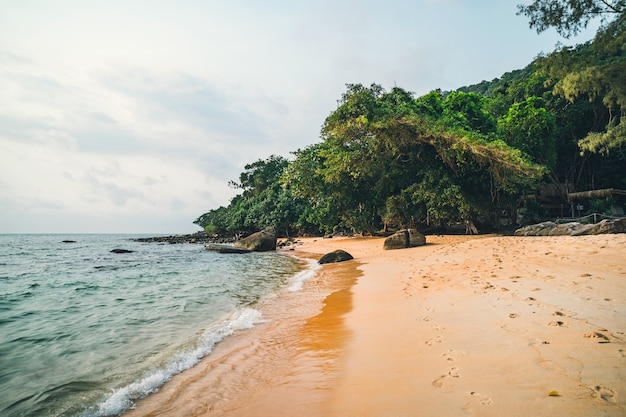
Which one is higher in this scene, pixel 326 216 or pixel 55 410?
pixel 326 216

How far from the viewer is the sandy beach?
2410mm

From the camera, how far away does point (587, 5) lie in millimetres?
9578

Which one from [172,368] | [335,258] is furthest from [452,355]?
[335,258]

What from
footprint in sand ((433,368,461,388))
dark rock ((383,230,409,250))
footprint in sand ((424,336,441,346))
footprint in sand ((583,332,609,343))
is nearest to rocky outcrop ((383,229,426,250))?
dark rock ((383,230,409,250))

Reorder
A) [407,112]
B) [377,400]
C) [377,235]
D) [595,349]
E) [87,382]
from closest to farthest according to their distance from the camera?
[377,400] < [595,349] < [87,382] < [407,112] < [377,235]

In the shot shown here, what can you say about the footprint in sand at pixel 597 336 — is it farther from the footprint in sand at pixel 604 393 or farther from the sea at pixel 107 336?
the sea at pixel 107 336

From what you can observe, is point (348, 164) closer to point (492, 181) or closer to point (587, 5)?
point (492, 181)

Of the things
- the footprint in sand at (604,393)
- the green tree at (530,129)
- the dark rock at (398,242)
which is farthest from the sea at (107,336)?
the green tree at (530,129)

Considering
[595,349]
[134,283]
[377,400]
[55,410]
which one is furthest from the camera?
[134,283]

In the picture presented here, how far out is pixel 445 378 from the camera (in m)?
2.82

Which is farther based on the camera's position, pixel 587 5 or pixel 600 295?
pixel 587 5

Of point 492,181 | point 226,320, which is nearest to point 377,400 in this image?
point 226,320

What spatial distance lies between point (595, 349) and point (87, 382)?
549 centimetres

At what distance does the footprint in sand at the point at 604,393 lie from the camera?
82.7 inches
